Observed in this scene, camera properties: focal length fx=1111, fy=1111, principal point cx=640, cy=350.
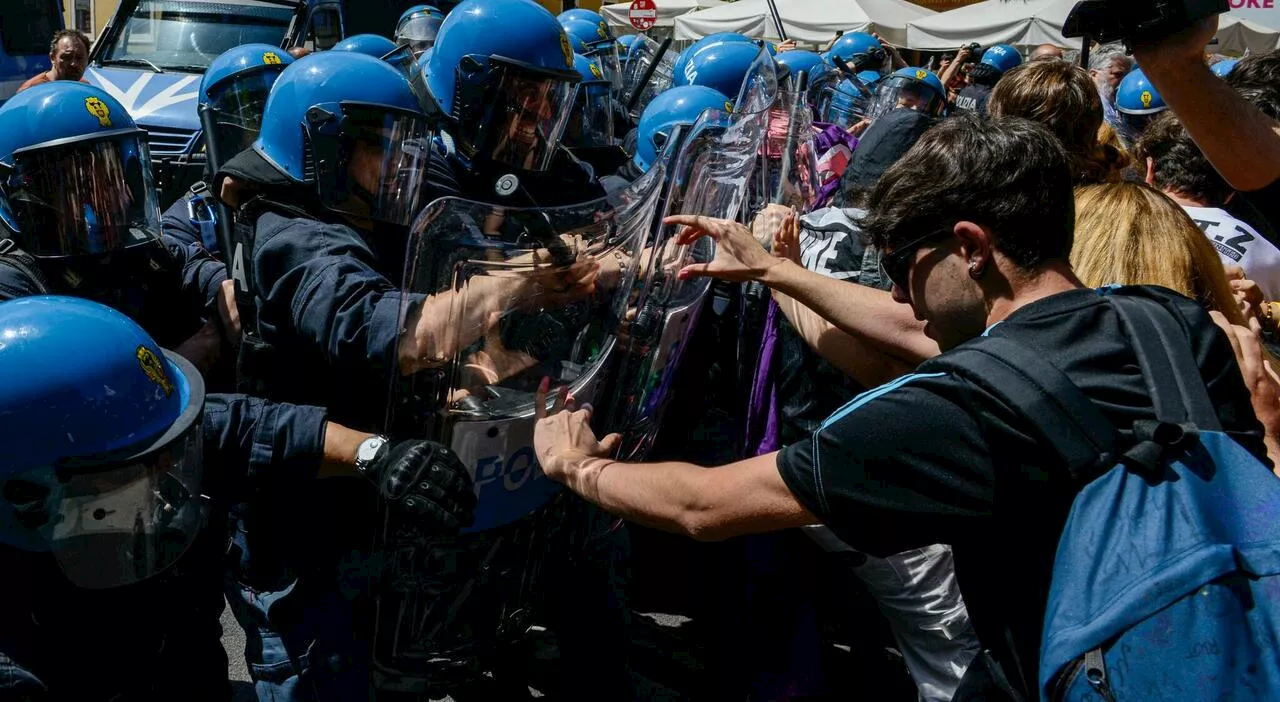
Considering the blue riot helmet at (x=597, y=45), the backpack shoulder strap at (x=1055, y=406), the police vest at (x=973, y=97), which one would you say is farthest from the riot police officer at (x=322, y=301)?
the police vest at (x=973, y=97)

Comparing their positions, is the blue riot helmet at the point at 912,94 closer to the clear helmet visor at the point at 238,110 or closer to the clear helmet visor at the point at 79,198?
the clear helmet visor at the point at 238,110

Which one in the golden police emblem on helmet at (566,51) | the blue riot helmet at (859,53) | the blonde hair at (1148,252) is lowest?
the blue riot helmet at (859,53)

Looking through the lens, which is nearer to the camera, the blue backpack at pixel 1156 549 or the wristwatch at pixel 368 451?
the blue backpack at pixel 1156 549

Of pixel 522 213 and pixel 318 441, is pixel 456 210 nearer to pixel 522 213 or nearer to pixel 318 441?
pixel 522 213

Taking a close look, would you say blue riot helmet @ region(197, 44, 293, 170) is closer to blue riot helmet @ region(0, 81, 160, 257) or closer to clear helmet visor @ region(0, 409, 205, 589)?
blue riot helmet @ region(0, 81, 160, 257)

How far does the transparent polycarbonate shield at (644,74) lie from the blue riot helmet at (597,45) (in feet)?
0.73

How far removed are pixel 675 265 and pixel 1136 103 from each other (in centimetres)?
433

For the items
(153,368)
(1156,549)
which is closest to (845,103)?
(153,368)

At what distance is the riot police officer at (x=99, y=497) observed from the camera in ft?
5.80

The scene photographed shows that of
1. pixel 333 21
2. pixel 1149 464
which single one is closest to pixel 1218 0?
pixel 1149 464

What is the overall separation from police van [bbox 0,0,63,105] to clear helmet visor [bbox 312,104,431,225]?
9.69 m

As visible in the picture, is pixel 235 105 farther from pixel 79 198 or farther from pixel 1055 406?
pixel 1055 406

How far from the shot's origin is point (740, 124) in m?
2.54

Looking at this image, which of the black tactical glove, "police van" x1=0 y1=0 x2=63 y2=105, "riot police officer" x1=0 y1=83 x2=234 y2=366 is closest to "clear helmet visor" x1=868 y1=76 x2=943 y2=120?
"riot police officer" x1=0 y1=83 x2=234 y2=366
